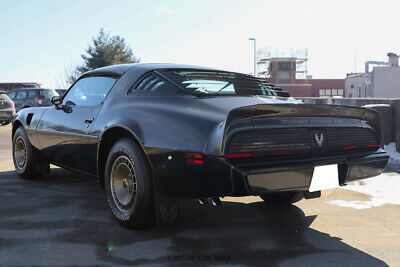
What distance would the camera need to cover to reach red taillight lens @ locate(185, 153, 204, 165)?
112 inches

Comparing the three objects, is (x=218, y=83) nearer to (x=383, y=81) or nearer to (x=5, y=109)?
(x=5, y=109)

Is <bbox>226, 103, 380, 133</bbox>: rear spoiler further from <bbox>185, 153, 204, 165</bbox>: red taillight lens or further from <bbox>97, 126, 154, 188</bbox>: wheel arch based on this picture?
<bbox>97, 126, 154, 188</bbox>: wheel arch

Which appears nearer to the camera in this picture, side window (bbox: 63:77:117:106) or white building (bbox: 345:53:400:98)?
side window (bbox: 63:77:117:106)

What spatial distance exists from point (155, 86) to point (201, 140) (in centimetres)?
99

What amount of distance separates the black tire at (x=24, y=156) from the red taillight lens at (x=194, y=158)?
3134 millimetres

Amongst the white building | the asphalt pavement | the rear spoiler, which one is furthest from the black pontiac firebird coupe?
the white building

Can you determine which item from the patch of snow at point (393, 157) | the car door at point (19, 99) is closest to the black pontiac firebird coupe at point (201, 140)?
the patch of snow at point (393, 157)

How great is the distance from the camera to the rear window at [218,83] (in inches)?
143

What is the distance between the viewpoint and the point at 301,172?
296 centimetres

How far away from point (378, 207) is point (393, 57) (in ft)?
111

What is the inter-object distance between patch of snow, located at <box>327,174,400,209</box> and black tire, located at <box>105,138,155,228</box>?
7.07 feet

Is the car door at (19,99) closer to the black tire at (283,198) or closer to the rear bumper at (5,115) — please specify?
the rear bumper at (5,115)

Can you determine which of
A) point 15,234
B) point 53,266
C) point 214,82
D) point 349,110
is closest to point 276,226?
point 349,110

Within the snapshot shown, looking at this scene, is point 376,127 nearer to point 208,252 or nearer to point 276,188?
point 276,188
